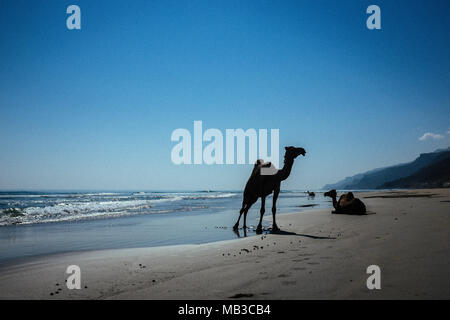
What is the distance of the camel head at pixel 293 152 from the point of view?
10969mm

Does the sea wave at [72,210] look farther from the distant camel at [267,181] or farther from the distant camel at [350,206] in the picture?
the distant camel at [350,206]

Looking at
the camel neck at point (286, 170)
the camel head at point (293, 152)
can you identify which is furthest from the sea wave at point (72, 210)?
the camel head at point (293, 152)

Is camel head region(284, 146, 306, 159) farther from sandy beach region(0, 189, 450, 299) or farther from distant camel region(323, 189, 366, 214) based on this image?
distant camel region(323, 189, 366, 214)

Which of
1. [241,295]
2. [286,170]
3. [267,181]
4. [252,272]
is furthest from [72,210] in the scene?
[241,295]

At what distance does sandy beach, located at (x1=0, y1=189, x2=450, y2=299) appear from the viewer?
3807 millimetres

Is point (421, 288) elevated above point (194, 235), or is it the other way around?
point (421, 288)

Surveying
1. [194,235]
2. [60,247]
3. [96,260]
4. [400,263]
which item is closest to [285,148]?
[194,235]

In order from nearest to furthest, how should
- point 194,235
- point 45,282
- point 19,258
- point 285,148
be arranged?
point 45,282
point 19,258
point 194,235
point 285,148

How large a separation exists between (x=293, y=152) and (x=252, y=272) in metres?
6.99
